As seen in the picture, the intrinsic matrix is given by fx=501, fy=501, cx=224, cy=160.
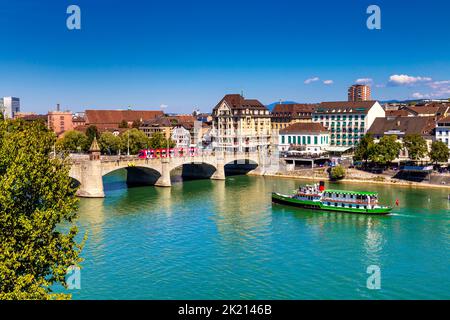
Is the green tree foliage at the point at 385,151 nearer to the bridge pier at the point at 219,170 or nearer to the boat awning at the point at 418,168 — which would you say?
the boat awning at the point at 418,168

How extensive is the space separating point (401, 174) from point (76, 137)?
69.2 m

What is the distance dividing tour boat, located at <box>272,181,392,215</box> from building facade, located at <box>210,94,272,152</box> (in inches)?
2017

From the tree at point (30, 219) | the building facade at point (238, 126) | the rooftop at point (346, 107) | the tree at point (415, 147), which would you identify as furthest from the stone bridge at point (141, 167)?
the tree at point (30, 219)

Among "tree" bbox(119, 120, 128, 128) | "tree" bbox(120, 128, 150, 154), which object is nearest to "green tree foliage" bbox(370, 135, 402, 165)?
"tree" bbox(120, 128, 150, 154)

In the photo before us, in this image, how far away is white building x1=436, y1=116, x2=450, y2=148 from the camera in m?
84.5

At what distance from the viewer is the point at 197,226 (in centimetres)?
4600

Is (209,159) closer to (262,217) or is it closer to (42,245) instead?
(262,217)

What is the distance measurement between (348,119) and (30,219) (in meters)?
94.1

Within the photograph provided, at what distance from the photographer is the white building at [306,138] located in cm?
10188

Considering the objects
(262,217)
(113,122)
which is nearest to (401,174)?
(262,217)

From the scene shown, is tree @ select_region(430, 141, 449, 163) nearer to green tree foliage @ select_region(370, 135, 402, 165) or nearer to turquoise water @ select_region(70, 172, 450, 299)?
green tree foliage @ select_region(370, 135, 402, 165)

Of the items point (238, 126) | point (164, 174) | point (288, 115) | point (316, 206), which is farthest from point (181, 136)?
point (316, 206)
